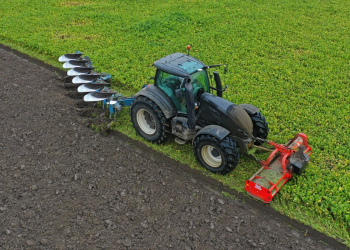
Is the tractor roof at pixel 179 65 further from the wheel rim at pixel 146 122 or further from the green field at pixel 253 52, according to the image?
the green field at pixel 253 52

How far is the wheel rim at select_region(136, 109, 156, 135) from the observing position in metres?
7.60

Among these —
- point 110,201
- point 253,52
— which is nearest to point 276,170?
point 110,201

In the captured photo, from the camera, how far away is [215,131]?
20.6 ft

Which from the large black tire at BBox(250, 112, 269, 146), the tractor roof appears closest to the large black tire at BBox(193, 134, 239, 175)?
the large black tire at BBox(250, 112, 269, 146)

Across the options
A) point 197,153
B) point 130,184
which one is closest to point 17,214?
point 130,184

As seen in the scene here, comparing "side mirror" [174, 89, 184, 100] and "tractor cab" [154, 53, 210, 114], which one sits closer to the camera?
"side mirror" [174, 89, 184, 100]

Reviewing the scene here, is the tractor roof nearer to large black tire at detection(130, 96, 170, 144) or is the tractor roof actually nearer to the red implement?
large black tire at detection(130, 96, 170, 144)

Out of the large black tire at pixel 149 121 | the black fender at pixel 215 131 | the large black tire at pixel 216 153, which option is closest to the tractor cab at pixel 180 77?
the large black tire at pixel 149 121

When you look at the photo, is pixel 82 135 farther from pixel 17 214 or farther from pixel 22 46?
pixel 22 46

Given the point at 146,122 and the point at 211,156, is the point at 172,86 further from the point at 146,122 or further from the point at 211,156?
the point at 211,156

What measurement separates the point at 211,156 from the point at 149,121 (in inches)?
73.1

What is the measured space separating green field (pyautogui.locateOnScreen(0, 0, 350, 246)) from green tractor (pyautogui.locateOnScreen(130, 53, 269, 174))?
0.52m

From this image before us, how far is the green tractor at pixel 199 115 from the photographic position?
6.38 metres

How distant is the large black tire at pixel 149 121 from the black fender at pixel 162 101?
0.10 meters
